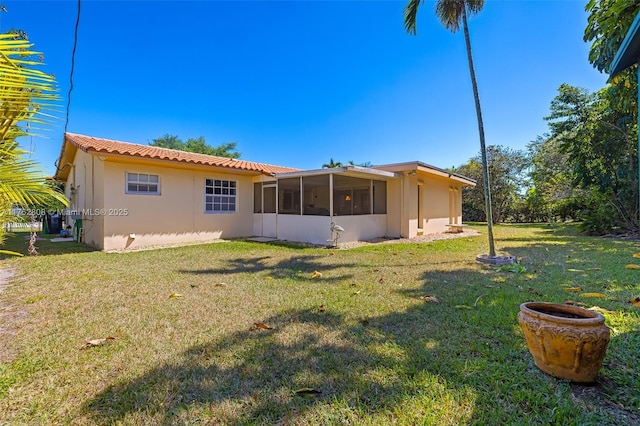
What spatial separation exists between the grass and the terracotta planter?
0.11 m

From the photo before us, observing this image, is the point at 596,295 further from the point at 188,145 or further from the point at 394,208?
the point at 188,145

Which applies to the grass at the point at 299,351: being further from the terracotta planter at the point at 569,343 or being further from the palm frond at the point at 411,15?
the palm frond at the point at 411,15

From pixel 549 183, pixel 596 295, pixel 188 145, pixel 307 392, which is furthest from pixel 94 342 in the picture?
pixel 188 145

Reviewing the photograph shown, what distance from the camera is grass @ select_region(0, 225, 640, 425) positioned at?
2.06 m

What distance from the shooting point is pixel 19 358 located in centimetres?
277

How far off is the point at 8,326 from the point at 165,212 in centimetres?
740

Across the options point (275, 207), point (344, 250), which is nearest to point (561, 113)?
point (344, 250)

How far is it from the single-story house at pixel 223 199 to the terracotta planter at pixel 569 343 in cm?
775

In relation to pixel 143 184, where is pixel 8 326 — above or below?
below

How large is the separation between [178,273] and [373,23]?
34.7 feet

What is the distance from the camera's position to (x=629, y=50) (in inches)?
123

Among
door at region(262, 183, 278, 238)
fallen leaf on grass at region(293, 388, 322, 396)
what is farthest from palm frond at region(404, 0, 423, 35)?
fallen leaf on grass at region(293, 388, 322, 396)

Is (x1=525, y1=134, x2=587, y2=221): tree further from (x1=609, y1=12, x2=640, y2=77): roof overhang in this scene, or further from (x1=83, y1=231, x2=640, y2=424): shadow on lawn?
(x1=83, y1=231, x2=640, y2=424): shadow on lawn

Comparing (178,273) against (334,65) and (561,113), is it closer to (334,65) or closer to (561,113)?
(334,65)
